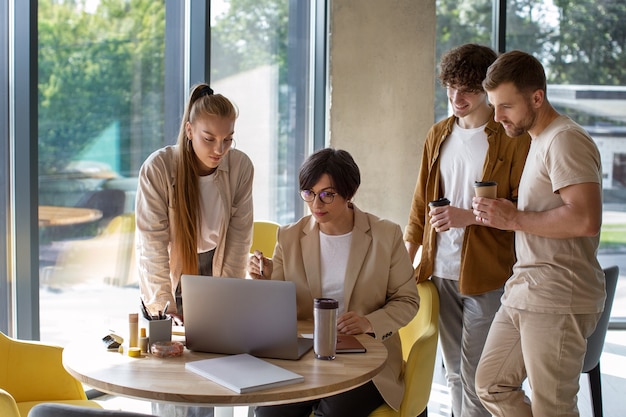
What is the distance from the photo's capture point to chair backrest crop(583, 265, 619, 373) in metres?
3.31

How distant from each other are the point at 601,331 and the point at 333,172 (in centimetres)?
149

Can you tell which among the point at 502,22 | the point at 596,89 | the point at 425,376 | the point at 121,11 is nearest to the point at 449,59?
the point at 425,376

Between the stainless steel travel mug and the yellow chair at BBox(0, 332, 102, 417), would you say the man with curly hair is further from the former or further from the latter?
the yellow chair at BBox(0, 332, 102, 417)

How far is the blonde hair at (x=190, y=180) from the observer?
115 inches

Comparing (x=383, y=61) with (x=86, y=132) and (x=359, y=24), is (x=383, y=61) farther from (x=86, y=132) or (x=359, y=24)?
(x=86, y=132)

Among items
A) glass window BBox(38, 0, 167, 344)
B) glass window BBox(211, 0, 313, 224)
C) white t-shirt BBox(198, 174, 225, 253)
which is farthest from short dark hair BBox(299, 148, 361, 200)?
glass window BBox(211, 0, 313, 224)

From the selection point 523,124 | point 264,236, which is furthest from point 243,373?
point 264,236

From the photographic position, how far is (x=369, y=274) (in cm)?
272

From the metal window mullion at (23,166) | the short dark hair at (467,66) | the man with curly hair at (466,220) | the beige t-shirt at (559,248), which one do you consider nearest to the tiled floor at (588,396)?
the metal window mullion at (23,166)

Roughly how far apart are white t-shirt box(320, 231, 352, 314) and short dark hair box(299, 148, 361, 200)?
0.56 feet

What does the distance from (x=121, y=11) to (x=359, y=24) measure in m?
1.69

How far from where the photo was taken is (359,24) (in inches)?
201

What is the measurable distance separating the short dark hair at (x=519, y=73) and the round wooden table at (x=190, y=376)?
0.99 m

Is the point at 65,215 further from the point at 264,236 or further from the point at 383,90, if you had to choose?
the point at 383,90
